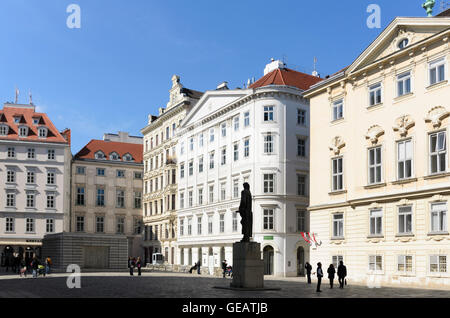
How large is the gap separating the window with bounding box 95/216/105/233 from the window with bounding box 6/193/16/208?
13.8 meters

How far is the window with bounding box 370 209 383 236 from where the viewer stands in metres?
38.5

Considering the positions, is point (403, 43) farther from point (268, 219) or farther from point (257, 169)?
Result: point (268, 219)

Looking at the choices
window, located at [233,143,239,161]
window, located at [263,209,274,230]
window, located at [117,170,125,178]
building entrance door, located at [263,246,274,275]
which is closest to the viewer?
building entrance door, located at [263,246,274,275]

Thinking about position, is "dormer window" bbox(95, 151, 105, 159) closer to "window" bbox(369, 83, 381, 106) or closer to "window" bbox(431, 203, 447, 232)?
"window" bbox(369, 83, 381, 106)

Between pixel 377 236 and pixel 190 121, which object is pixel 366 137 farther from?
pixel 190 121

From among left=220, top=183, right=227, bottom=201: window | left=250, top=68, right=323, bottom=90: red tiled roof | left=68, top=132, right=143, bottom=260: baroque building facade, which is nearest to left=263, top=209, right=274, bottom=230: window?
left=220, top=183, right=227, bottom=201: window

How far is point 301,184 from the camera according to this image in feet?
193

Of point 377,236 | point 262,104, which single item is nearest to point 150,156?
point 262,104

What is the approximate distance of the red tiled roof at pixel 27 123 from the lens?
288 feet

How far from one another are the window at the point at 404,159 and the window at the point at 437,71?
3.94 metres

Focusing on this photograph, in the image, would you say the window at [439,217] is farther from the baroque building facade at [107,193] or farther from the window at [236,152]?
the baroque building facade at [107,193]

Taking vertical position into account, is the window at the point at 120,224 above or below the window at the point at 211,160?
below

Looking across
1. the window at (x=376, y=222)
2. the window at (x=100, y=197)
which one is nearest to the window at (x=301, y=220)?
the window at (x=376, y=222)

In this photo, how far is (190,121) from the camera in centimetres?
7375
